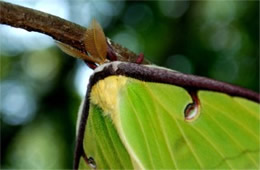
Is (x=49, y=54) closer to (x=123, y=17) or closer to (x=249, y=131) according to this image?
(x=123, y=17)

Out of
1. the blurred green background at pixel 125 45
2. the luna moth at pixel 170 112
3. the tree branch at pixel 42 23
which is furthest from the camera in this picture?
the blurred green background at pixel 125 45

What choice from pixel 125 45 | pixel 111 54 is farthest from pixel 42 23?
pixel 125 45

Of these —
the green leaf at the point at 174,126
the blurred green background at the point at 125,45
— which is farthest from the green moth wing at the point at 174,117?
the blurred green background at the point at 125,45

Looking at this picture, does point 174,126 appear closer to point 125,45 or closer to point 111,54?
point 111,54

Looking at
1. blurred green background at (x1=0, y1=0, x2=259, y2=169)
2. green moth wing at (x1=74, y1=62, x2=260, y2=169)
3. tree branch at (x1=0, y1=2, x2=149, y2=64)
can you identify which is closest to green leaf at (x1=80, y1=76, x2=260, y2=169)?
green moth wing at (x1=74, y1=62, x2=260, y2=169)

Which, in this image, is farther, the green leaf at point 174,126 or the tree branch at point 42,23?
the green leaf at point 174,126

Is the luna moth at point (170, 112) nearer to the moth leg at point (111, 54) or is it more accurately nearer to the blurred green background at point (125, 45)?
the moth leg at point (111, 54)
